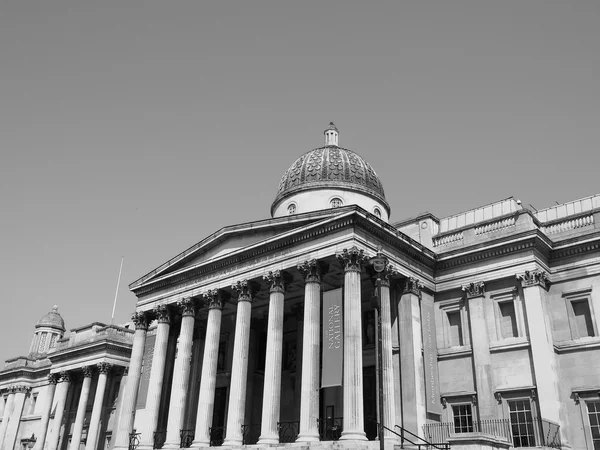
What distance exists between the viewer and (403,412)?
25812 millimetres

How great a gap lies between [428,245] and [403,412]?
9.29m

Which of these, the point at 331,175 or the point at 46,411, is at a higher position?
the point at 331,175

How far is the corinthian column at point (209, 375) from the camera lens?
28219mm

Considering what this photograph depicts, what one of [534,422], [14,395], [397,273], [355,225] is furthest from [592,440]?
[14,395]

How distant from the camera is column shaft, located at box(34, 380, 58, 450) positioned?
49.9 m

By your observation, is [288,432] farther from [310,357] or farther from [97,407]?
[97,407]

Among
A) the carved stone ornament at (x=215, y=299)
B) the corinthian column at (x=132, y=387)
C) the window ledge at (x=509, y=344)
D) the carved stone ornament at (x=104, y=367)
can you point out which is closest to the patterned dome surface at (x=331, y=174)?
the carved stone ornament at (x=215, y=299)

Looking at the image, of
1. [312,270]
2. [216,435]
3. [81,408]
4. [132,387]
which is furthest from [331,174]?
[81,408]

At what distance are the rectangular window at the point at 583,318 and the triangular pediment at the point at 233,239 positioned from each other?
11.8 m

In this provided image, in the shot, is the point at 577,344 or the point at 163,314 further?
the point at 163,314

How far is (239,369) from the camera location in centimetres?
2802

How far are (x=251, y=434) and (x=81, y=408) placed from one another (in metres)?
22.4

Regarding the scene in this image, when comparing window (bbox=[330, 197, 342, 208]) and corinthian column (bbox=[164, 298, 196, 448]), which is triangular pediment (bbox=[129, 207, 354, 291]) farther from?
window (bbox=[330, 197, 342, 208])

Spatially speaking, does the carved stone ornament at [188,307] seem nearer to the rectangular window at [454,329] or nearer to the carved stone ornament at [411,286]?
the carved stone ornament at [411,286]
